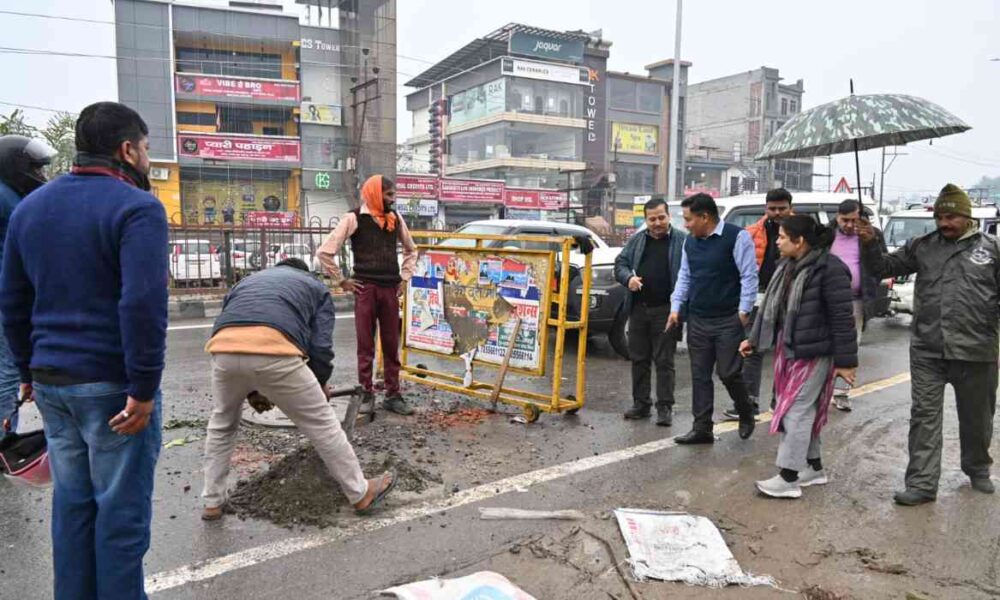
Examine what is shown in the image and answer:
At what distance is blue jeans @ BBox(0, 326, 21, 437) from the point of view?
398 cm

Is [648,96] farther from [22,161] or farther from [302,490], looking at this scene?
[302,490]

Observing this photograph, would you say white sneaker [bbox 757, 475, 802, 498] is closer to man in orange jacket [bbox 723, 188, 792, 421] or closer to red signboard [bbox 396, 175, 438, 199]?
man in orange jacket [bbox 723, 188, 792, 421]

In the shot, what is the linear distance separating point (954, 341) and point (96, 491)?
434 cm

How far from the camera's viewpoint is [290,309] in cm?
329

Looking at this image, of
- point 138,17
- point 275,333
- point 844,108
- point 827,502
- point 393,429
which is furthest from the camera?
point 138,17

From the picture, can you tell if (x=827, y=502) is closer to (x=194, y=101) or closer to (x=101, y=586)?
(x=101, y=586)

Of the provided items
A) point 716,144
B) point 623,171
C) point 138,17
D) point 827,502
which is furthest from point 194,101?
point 716,144

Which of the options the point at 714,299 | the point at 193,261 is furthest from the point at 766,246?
the point at 193,261

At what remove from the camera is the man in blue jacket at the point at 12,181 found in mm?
3961

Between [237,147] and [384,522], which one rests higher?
[237,147]

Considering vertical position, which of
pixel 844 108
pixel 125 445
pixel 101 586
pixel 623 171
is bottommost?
pixel 101 586

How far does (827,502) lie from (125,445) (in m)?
3.67

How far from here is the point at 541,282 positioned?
215 inches

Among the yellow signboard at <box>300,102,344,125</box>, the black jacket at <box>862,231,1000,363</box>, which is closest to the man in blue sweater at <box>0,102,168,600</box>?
the black jacket at <box>862,231,1000,363</box>
